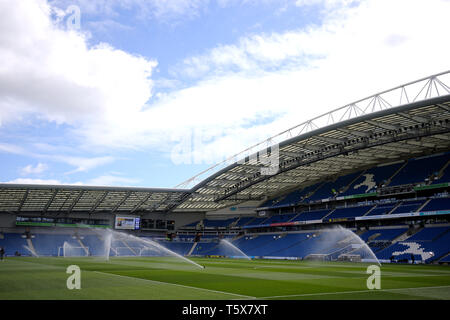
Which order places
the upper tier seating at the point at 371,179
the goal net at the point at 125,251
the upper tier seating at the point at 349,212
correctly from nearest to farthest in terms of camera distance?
the upper tier seating at the point at 349,212
the upper tier seating at the point at 371,179
the goal net at the point at 125,251

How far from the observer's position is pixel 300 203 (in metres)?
79.2

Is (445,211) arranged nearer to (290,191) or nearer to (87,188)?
(290,191)

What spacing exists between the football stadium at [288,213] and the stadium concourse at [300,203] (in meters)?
0.23

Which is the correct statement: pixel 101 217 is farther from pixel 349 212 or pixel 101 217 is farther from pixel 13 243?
pixel 349 212

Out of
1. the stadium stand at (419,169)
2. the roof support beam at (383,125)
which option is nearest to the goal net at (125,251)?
the stadium stand at (419,169)

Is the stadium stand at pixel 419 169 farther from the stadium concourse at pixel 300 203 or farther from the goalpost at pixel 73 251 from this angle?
the goalpost at pixel 73 251

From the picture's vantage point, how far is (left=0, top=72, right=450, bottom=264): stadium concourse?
51.5 metres

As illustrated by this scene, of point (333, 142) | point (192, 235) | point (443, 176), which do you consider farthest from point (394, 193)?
point (192, 235)

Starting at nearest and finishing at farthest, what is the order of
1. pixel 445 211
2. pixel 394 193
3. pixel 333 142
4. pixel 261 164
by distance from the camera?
pixel 445 211, pixel 333 142, pixel 394 193, pixel 261 164

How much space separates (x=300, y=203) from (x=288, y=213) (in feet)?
18.4

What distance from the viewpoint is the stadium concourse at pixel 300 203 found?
5147 centimetres
